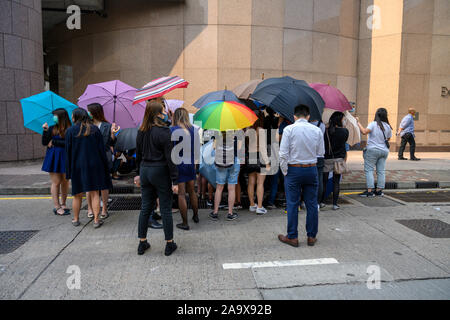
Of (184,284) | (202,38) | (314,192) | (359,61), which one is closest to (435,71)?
(359,61)

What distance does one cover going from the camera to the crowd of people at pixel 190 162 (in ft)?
14.1

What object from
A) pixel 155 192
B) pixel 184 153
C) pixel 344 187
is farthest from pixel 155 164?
pixel 344 187

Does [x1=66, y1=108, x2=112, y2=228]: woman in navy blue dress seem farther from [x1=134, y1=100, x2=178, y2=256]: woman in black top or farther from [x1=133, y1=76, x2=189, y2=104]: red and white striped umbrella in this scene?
[x1=134, y1=100, x2=178, y2=256]: woman in black top

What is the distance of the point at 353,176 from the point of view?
30.5 feet

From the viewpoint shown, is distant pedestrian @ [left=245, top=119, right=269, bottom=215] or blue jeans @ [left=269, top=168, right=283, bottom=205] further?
blue jeans @ [left=269, top=168, right=283, bottom=205]

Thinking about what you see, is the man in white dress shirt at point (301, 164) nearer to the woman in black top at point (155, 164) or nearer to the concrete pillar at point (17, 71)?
the woman in black top at point (155, 164)

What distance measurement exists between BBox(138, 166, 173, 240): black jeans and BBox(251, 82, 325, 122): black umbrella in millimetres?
1930

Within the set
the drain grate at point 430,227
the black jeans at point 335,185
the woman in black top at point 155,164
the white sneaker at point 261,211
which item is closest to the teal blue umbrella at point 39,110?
the woman in black top at point 155,164

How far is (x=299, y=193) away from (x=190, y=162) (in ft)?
5.45

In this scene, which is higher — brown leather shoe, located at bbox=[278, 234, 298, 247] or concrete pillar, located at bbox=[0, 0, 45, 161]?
concrete pillar, located at bbox=[0, 0, 45, 161]

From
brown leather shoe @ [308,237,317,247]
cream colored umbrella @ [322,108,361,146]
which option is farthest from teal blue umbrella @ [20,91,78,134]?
cream colored umbrella @ [322,108,361,146]

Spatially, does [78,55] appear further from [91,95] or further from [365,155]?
[365,155]

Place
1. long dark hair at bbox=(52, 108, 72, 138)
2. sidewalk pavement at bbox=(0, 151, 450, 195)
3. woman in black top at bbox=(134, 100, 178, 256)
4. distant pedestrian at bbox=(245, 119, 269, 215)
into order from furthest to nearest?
sidewalk pavement at bbox=(0, 151, 450, 195), distant pedestrian at bbox=(245, 119, 269, 215), long dark hair at bbox=(52, 108, 72, 138), woman in black top at bbox=(134, 100, 178, 256)

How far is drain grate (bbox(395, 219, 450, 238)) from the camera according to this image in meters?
5.17
